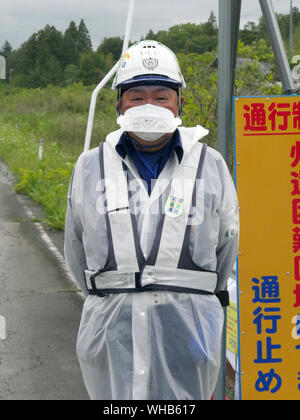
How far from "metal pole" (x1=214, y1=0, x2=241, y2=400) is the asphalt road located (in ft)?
7.06

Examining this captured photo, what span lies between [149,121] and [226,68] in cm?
124

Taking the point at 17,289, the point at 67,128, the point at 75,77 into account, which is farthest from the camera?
the point at 75,77

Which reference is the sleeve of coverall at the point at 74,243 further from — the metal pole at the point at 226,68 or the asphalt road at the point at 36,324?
the asphalt road at the point at 36,324

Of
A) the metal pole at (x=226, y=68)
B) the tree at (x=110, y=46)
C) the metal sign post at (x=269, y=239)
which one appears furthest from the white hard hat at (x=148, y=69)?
the tree at (x=110, y=46)

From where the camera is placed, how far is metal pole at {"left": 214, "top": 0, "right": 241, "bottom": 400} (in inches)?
154

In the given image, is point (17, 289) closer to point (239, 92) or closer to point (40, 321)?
point (40, 321)

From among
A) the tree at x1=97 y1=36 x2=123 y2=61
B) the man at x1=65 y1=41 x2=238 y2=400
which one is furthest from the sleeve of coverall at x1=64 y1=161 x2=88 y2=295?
the tree at x1=97 y1=36 x2=123 y2=61

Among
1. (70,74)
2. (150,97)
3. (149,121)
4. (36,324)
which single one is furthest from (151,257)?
(70,74)

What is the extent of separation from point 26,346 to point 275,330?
3.28m

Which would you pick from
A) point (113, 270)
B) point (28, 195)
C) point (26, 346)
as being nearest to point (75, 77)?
point (28, 195)

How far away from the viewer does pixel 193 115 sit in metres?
9.91

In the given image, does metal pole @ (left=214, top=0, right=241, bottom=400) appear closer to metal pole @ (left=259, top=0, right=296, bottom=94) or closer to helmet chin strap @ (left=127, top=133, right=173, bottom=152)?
metal pole @ (left=259, top=0, right=296, bottom=94)

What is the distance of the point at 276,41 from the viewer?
4270mm

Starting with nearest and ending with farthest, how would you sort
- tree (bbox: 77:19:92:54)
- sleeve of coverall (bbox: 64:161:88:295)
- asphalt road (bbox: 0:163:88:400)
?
1. sleeve of coverall (bbox: 64:161:88:295)
2. asphalt road (bbox: 0:163:88:400)
3. tree (bbox: 77:19:92:54)
